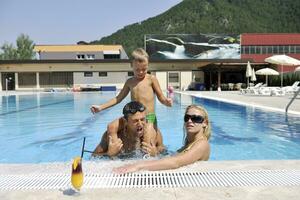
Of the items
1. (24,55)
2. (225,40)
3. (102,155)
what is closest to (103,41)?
(24,55)

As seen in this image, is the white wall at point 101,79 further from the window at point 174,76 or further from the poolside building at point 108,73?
the window at point 174,76

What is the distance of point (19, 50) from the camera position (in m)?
72.6

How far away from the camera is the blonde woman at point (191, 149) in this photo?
2967 mm

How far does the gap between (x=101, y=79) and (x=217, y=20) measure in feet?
188

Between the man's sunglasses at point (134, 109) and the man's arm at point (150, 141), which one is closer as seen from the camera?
the man's sunglasses at point (134, 109)

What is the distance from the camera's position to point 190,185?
101 inches

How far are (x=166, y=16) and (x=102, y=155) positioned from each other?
94546 mm

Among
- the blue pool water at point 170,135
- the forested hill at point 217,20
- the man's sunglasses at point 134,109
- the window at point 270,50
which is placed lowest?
the blue pool water at point 170,135

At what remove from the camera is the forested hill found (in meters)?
84.4

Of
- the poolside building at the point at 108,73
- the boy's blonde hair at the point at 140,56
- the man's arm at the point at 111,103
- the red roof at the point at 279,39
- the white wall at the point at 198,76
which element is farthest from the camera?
the red roof at the point at 279,39

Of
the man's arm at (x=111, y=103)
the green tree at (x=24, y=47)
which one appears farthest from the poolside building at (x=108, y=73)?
the green tree at (x=24, y=47)

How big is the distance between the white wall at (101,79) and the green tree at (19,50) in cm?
3715

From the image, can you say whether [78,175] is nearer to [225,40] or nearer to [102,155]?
[102,155]

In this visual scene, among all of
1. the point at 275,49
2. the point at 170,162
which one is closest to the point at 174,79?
the point at 275,49
